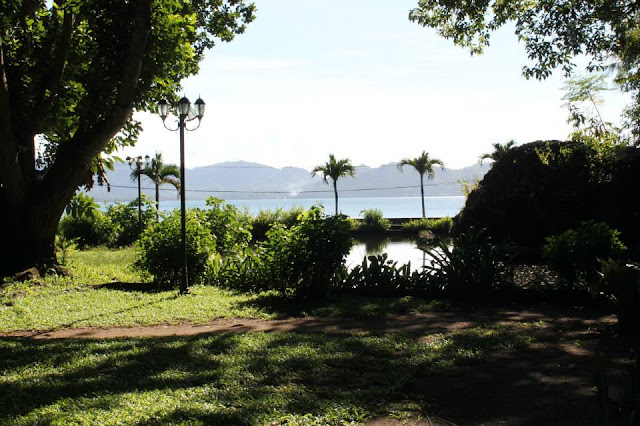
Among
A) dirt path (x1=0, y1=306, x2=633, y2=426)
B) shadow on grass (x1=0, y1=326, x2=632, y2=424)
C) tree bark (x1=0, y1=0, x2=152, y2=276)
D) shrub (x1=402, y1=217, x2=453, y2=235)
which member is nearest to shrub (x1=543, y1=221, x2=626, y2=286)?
dirt path (x1=0, y1=306, x2=633, y2=426)

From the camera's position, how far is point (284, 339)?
568cm

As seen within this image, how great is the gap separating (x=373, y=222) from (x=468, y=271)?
77.9 ft

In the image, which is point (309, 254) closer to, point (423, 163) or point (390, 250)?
point (390, 250)

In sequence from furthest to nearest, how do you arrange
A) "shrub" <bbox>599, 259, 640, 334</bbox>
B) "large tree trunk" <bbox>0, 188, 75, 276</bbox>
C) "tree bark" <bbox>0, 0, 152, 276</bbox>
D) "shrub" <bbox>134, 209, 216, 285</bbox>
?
"shrub" <bbox>134, 209, 216, 285</bbox> → "large tree trunk" <bbox>0, 188, 75, 276</bbox> → "tree bark" <bbox>0, 0, 152, 276</bbox> → "shrub" <bbox>599, 259, 640, 334</bbox>

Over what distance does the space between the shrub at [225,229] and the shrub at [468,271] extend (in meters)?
5.84

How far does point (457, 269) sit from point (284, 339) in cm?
396

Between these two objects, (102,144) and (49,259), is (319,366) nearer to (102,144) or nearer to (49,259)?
(102,144)

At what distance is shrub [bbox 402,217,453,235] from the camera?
1155 inches

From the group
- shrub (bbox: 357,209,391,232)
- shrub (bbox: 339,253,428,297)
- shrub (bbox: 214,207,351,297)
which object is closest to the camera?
shrub (bbox: 214,207,351,297)

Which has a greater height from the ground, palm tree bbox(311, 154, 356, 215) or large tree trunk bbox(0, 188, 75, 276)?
palm tree bbox(311, 154, 356, 215)

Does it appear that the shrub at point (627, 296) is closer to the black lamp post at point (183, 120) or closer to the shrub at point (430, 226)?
the black lamp post at point (183, 120)

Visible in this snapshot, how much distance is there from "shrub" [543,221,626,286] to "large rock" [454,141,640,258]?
14.9 ft

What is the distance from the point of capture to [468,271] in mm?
8414

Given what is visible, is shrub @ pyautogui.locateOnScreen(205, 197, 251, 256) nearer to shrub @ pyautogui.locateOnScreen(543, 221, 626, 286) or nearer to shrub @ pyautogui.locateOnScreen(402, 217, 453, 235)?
shrub @ pyautogui.locateOnScreen(543, 221, 626, 286)
